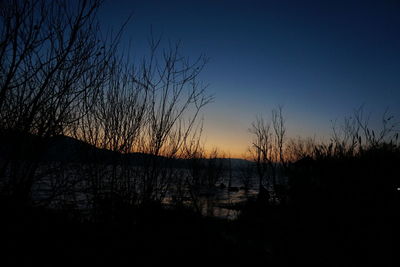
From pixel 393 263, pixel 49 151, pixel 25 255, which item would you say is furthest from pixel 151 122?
pixel 393 263

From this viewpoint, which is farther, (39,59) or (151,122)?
(151,122)

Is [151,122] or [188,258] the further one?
[151,122]

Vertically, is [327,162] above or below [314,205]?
above

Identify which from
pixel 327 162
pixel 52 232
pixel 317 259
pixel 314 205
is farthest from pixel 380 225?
pixel 52 232

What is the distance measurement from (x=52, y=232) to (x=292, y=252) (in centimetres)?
341

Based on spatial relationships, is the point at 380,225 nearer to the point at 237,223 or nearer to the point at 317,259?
the point at 317,259

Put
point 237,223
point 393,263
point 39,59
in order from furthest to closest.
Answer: point 237,223 → point 393,263 → point 39,59

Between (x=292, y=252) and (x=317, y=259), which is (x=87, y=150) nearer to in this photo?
(x=292, y=252)

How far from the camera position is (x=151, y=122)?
3.71 meters

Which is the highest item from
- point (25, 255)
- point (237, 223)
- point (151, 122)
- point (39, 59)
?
point (39, 59)

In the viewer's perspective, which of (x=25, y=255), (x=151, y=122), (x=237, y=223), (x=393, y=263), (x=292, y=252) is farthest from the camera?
(x=237, y=223)

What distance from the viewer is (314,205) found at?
5.15m

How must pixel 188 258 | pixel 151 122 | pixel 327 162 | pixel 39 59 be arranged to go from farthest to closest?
1. pixel 327 162
2. pixel 151 122
3. pixel 188 258
4. pixel 39 59

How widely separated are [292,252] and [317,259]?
0.35m
